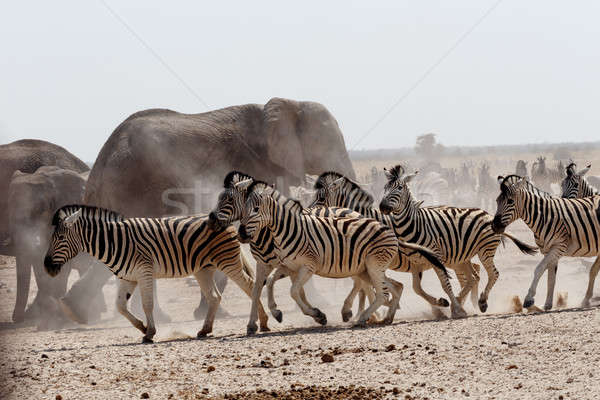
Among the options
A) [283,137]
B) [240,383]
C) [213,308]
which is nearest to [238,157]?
[283,137]

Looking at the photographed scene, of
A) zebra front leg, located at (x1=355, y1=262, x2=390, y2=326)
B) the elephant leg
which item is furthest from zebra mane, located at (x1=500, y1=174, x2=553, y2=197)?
the elephant leg

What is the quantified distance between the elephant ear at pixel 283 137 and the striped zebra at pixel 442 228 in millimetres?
6164

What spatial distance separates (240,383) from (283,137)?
422 inches

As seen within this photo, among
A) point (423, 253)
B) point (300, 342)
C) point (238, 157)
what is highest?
point (238, 157)

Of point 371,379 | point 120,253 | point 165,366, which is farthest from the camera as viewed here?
point 120,253

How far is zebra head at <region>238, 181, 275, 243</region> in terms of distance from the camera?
8492 millimetres

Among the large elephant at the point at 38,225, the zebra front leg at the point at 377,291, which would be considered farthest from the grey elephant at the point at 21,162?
the zebra front leg at the point at 377,291

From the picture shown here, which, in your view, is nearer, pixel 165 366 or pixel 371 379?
pixel 371 379

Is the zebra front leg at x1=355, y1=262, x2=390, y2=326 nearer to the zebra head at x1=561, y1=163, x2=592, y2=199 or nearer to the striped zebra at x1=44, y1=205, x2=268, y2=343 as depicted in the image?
the striped zebra at x1=44, y1=205, x2=268, y2=343

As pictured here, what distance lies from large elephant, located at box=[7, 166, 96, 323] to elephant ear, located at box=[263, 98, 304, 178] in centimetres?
368

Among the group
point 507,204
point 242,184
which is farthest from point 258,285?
point 507,204

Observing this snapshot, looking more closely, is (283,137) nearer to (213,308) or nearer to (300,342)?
(213,308)

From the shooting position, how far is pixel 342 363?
6.52 m

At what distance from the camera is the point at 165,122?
15000 mm
